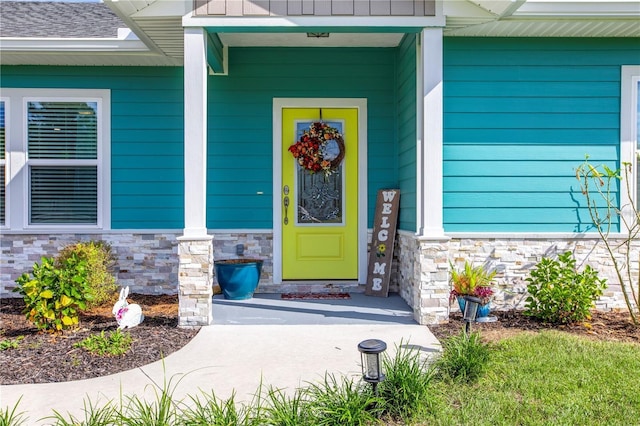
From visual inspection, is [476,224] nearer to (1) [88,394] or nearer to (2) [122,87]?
(1) [88,394]

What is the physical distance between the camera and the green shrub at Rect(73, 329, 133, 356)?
3.76 metres

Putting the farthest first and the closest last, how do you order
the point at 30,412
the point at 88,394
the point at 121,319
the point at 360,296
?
1. the point at 360,296
2. the point at 121,319
3. the point at 88,394
4. the point at 30,412

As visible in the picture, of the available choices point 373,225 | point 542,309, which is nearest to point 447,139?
point 373,225

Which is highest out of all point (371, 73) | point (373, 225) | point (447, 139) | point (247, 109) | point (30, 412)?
point (371, 73)

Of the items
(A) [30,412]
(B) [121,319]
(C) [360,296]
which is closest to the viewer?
(A) [30,412]

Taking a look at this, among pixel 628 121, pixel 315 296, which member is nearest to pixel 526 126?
pixel 628 121

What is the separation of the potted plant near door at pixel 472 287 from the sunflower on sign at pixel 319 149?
188cm

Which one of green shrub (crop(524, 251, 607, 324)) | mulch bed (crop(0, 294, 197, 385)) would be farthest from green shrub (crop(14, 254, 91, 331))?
green shrub (crop(524, 251, 607, 324))

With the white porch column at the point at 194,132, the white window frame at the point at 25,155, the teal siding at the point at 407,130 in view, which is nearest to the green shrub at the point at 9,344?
the white porch column at the point at 194,132

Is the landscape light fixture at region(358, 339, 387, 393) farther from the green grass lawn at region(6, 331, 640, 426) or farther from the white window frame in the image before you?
the white window frame

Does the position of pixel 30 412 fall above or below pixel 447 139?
below

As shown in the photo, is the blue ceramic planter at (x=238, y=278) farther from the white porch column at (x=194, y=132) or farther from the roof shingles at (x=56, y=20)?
the roof shingles at (x=56, y=20)

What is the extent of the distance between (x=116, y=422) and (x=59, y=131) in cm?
461

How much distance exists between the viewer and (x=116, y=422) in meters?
2.39
